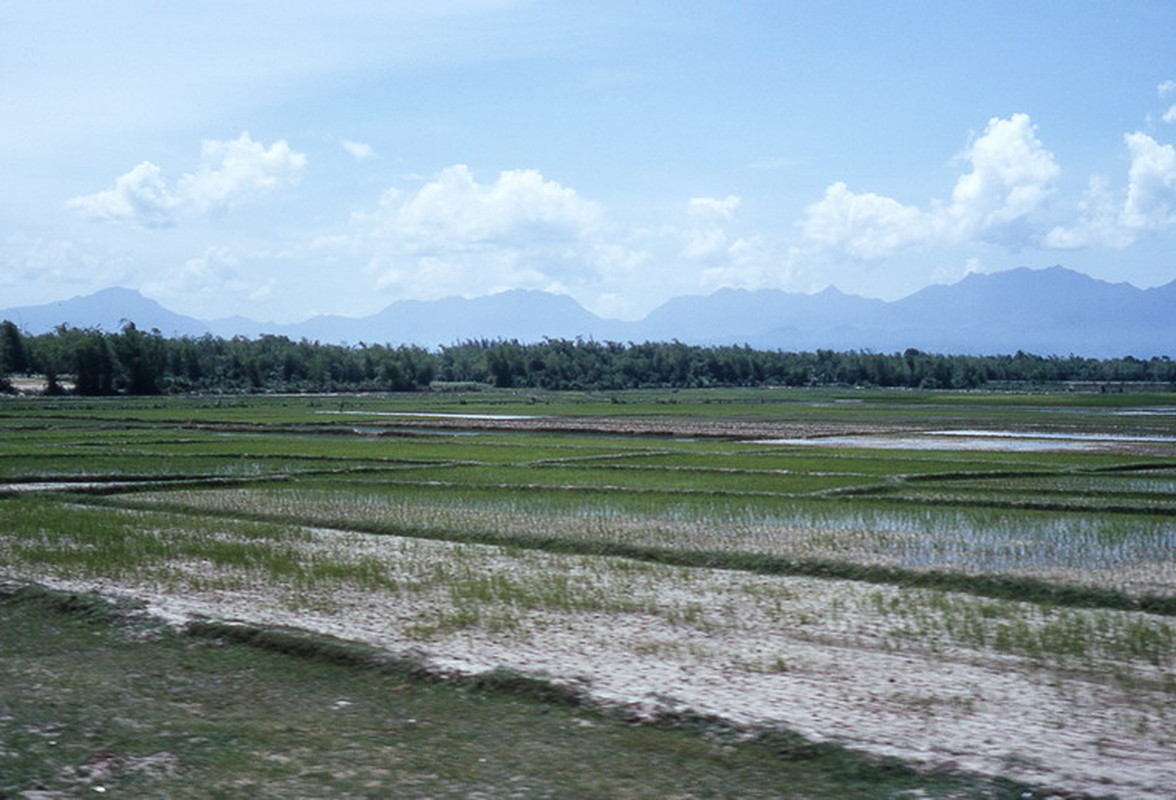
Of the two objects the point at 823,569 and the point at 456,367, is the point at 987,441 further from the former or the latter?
the point at 456,367

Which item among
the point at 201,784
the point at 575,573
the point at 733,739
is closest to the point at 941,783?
the point at 733,739

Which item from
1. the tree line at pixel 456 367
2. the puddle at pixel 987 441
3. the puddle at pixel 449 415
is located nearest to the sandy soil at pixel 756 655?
the puddle at pixel 987 441

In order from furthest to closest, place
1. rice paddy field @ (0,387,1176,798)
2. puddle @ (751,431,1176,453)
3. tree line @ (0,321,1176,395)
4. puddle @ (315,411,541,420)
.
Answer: tree line @ (0,321,1176,395)
puddle @ (315,411,541,420)
puddle @ (751,431,1176,453)
rice paddy field @ (0,387,1176,798)

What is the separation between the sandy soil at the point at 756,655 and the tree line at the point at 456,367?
260ft

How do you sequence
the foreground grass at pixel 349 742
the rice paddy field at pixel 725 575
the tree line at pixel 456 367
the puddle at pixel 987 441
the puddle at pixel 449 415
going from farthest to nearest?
the tree line at pixel 456 367 → the puddle at pixel 449 415 → the puddle at pixel 987 441 → the rice paddy field at pixel 725 575 → the foreground grass at pixel 349 742

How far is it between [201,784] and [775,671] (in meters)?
4.46

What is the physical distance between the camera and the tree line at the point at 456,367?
3514 inches

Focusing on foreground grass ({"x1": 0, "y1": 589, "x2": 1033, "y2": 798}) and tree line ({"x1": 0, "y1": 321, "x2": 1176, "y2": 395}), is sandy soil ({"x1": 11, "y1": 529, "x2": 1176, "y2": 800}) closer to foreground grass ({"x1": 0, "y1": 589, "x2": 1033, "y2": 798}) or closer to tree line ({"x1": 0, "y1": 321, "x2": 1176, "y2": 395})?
foreground grass ({"x1": 0, "y1": 589, "x2": 1033, "y2": 798})

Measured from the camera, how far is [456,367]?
449ft

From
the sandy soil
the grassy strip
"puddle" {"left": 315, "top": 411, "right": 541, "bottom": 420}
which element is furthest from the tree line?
the sandy soil

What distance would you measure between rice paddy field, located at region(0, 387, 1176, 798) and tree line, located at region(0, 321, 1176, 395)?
201ft

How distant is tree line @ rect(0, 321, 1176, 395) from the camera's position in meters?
89.2

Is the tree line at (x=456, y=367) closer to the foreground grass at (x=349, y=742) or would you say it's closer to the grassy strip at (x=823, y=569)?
the grassy strip at (x=823, y=569)

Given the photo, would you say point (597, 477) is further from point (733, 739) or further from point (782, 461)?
point (733, 739)
